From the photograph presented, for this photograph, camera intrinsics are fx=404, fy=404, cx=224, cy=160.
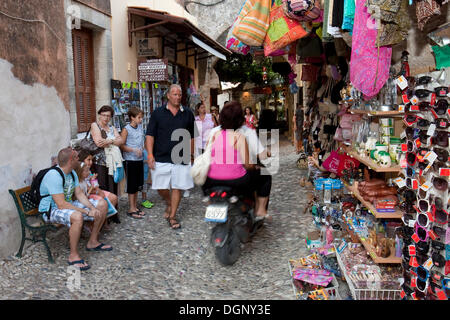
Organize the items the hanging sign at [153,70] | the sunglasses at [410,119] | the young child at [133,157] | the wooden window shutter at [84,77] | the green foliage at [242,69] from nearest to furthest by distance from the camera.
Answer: the sunglasses at [410,119]
the young child at [133,157]
the wooden window shutter at [84,77]
the hanging sign at [153,70]
the green foliage at [242,69]

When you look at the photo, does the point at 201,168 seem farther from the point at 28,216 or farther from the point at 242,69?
the point at 242,69

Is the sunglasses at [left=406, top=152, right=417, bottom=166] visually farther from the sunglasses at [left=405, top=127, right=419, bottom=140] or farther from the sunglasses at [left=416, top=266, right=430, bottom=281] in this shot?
the sunglasses at [left=416, top=266, right=430, bottom=281]

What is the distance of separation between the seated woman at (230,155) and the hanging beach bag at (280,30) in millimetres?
1347

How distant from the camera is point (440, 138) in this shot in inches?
102

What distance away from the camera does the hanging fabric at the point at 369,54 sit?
335 centimetres

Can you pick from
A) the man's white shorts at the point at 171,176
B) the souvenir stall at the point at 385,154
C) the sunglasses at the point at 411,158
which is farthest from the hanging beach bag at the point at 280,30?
the sunglasses at the point at 411,158

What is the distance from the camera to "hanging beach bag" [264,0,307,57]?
5057 mm

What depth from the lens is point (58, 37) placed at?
5.40m

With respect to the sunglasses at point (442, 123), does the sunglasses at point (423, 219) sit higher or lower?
lower

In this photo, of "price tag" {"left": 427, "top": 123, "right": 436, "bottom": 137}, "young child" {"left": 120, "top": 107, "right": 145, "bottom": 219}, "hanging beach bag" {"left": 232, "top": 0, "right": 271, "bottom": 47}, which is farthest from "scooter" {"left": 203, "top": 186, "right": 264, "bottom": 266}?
"hanging beach bag" {"left": 232, "top": 0, "right": 271, "bottom": 47}

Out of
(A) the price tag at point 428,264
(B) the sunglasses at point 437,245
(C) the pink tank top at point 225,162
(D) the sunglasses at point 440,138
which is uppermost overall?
(D) the sunglasses at point 440,138

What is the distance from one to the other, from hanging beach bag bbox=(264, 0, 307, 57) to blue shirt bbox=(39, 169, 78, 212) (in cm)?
293

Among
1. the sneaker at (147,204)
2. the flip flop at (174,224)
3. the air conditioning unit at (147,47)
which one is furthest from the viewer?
the air conditioning unit at (147,47)

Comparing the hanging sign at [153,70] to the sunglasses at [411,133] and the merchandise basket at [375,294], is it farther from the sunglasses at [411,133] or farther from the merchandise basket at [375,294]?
the merchandise basket at [375,294]
